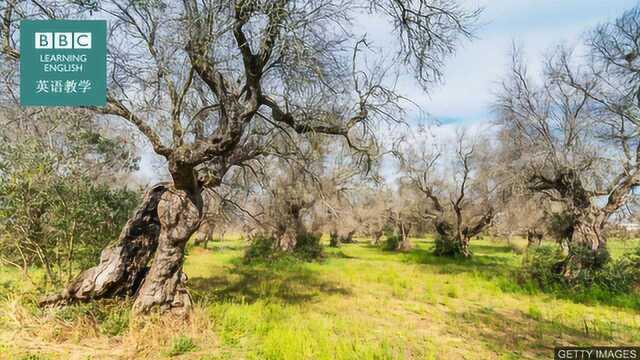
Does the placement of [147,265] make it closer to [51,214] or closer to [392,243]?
[51,214]

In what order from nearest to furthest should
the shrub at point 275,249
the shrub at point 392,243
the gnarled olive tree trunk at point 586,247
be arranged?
the gnarled olive tree trunk at point 586,247 < the shrub at point 275,249 < the shrub at point 392,243

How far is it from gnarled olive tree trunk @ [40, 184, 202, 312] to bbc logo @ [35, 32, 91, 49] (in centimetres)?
307

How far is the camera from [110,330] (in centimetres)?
514

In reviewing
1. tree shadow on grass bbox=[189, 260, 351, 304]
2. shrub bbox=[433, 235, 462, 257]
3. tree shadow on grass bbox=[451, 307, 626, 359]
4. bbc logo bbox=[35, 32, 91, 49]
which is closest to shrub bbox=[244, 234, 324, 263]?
tree shadow on grass bbox=[189, 260, 351, 304]

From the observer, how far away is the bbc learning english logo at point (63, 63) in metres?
5.70

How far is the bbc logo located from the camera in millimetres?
5730

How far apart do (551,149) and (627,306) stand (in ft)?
15.7

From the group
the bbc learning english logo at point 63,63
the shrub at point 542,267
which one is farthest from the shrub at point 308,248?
the bbc learning english logo at point 63,63

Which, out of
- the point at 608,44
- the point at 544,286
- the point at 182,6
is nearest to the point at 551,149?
the point at 608,44

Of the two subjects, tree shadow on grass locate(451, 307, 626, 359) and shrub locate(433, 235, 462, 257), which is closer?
tree shadow on grass locate(451, 307, 626, 359)

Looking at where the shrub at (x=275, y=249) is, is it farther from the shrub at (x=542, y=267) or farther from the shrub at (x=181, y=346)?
the shrub at (x=181, y=346)

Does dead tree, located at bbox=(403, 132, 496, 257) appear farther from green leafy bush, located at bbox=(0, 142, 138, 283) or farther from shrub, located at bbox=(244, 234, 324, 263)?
green leafy bush, located at bbox=(0, 142, 138, 283)

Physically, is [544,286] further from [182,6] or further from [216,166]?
[182,6]

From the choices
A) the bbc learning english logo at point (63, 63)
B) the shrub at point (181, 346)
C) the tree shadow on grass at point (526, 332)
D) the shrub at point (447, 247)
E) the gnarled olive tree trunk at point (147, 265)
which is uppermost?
the bbc learning english logo at point (63, 63)
